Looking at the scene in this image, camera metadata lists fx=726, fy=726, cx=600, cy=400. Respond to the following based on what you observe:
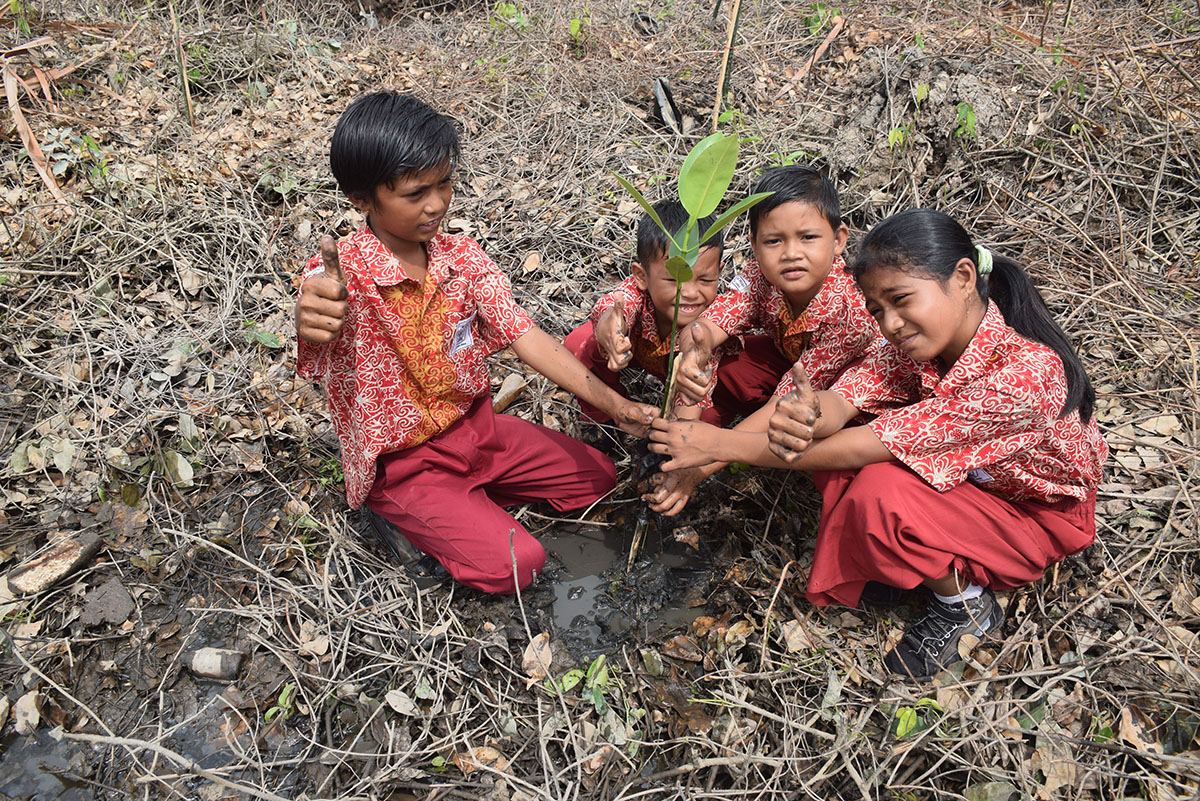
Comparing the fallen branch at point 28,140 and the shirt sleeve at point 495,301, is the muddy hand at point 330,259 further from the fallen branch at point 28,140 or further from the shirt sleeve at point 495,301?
the fallen branch at point 28,140

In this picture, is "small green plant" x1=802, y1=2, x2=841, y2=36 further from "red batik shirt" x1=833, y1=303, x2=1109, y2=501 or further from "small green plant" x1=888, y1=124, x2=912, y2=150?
"red batik shirt" x1=833, y1=303, x2=1109, y2=501

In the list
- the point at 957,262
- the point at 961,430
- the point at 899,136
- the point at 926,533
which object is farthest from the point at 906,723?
the point at 899,136

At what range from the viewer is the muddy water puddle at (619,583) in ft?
6.76

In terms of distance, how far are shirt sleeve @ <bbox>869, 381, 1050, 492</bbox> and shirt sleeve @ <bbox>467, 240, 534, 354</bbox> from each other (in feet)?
3.14

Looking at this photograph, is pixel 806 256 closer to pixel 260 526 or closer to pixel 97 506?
pixel 260 526

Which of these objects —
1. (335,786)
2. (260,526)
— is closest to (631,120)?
(260,526)

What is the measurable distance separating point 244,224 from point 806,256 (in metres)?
2.49

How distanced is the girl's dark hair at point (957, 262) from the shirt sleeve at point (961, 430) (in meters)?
0.14

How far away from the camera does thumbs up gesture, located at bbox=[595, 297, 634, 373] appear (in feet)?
6.52

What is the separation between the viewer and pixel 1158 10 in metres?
3.91

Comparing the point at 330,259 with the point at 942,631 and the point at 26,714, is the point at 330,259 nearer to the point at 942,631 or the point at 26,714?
the point at 26,714

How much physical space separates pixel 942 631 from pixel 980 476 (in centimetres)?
41

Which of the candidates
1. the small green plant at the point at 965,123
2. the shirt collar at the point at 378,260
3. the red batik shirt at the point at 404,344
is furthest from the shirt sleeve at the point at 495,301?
the small green plant at the point at 965,123

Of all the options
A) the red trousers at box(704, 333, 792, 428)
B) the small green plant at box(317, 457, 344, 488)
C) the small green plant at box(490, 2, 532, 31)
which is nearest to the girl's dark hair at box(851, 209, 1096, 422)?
the red trousers at box(704, 333, 792, 428)
